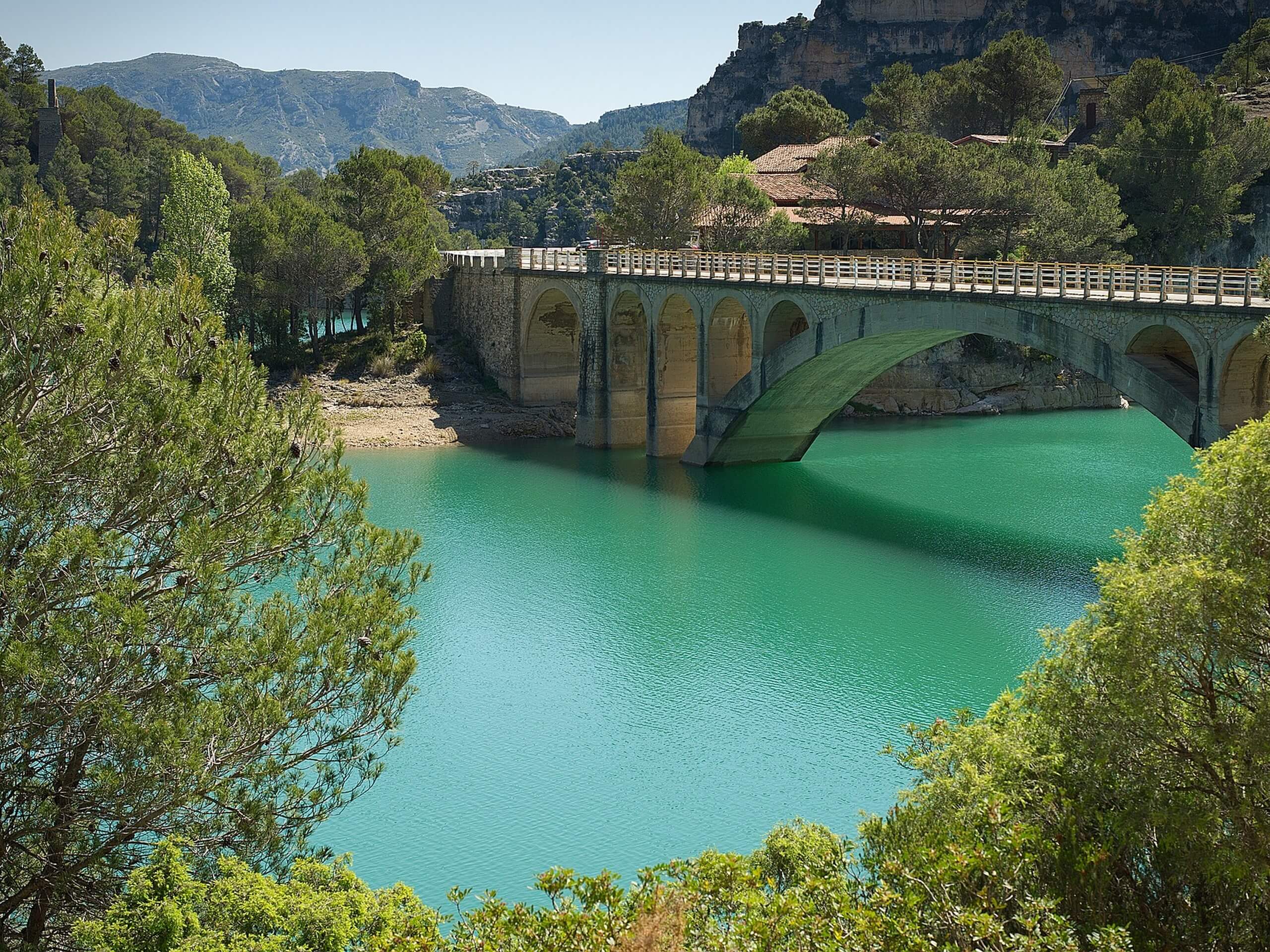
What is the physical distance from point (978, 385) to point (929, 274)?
833 inches

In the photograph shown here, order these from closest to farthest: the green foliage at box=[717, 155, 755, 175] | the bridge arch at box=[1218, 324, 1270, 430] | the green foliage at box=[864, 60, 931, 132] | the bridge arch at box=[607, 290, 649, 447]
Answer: the bridge arch at box=[1218, 324, 1270, 430] < the bridge arch at box=[607, 290, 649, 447] < the green foliage at box=[717, 155, 755, 175] < the green foliage at box=[864, 60, 931, 132]

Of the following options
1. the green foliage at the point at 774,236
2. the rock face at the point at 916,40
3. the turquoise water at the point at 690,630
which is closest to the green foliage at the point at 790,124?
the green foliage at the point at 774,236

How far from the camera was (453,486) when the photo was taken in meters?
50.2

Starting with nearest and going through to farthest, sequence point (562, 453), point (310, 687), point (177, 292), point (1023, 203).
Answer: point (310, 687)
point (177, 292)
point (562, 453)
point (1023, 203)

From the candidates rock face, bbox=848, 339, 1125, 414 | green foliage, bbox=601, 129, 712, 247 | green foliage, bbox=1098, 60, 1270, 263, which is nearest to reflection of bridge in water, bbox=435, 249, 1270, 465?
green foliage, bbox=601, 129, 712, 247

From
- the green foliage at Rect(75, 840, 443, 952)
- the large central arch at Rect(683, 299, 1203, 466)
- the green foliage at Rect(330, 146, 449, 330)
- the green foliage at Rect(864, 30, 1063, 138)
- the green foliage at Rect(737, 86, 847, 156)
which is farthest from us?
the green foliage at Rect(737, 86, 847, 156)

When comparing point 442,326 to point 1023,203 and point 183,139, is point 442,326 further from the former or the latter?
point 183,139

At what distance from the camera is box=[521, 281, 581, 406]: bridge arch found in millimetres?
64375

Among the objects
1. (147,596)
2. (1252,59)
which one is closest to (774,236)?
(1252,59)

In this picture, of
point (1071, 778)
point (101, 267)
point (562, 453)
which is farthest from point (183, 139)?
point (1071, 778)

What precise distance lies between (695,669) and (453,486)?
71.6 feet

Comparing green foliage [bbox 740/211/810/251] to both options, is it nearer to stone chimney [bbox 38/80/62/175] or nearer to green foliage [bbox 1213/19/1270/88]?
green foliage [bbox 1213/19/1270/88]

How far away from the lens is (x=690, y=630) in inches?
1297

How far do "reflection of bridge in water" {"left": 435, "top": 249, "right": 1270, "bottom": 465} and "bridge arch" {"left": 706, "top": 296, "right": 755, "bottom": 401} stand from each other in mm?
60
